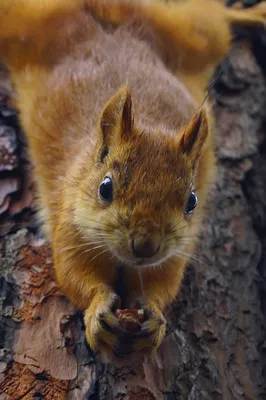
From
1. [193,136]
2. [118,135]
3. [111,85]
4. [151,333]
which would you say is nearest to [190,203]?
[193,136]

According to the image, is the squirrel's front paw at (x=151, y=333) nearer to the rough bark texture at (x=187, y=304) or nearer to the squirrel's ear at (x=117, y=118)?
the rough bark texture at (x=187, y=304)

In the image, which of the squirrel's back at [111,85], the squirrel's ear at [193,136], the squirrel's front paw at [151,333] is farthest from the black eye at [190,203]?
the squirrel's back at [111,85]

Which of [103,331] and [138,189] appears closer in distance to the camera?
[138,189]

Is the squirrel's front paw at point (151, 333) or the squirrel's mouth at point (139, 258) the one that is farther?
the squirrel's front paw at point (151, 333)

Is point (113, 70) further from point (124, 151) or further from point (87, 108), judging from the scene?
point (124, 151)

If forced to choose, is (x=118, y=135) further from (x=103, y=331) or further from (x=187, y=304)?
(x=187, y=304)

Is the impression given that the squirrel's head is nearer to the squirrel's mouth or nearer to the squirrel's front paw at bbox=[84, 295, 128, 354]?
the squirrel's mouth
